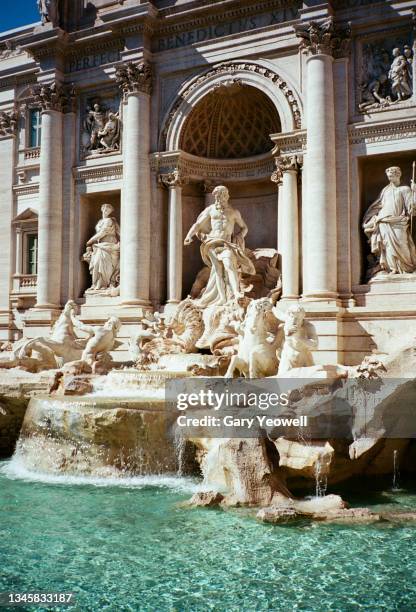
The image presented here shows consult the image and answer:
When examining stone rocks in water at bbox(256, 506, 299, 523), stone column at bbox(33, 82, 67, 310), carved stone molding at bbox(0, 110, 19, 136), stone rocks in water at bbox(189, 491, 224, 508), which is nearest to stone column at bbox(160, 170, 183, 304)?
stone column at bbox(33, 82, 67, 310)

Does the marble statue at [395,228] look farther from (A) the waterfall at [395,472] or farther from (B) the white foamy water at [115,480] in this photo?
(B) the white foamy water at [115,480]

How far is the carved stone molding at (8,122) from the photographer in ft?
67.8

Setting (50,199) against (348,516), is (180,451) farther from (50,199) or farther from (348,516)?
(50,199)

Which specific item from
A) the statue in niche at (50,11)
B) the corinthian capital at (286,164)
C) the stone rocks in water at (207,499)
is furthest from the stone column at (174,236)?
the stone rocks in water at (207,499)

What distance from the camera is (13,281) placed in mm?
20219

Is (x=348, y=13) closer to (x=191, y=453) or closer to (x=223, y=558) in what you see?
(x=191, y=453)

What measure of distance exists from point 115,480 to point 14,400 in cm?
384

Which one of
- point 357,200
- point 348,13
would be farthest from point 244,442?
point 348,13

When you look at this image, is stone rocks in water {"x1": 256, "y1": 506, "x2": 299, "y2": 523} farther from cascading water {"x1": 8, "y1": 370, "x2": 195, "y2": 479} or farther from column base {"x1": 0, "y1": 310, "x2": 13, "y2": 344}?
column base {"x1": 0, "y1": 310, "x2": 13, "y2": 344}

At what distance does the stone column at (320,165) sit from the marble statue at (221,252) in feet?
5.88

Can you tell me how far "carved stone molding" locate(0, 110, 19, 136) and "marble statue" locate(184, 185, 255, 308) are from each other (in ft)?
27.1

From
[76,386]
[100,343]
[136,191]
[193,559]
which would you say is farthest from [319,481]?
[136,191]

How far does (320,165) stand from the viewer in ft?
48.1

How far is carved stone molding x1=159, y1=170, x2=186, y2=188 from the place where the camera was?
670 inches
